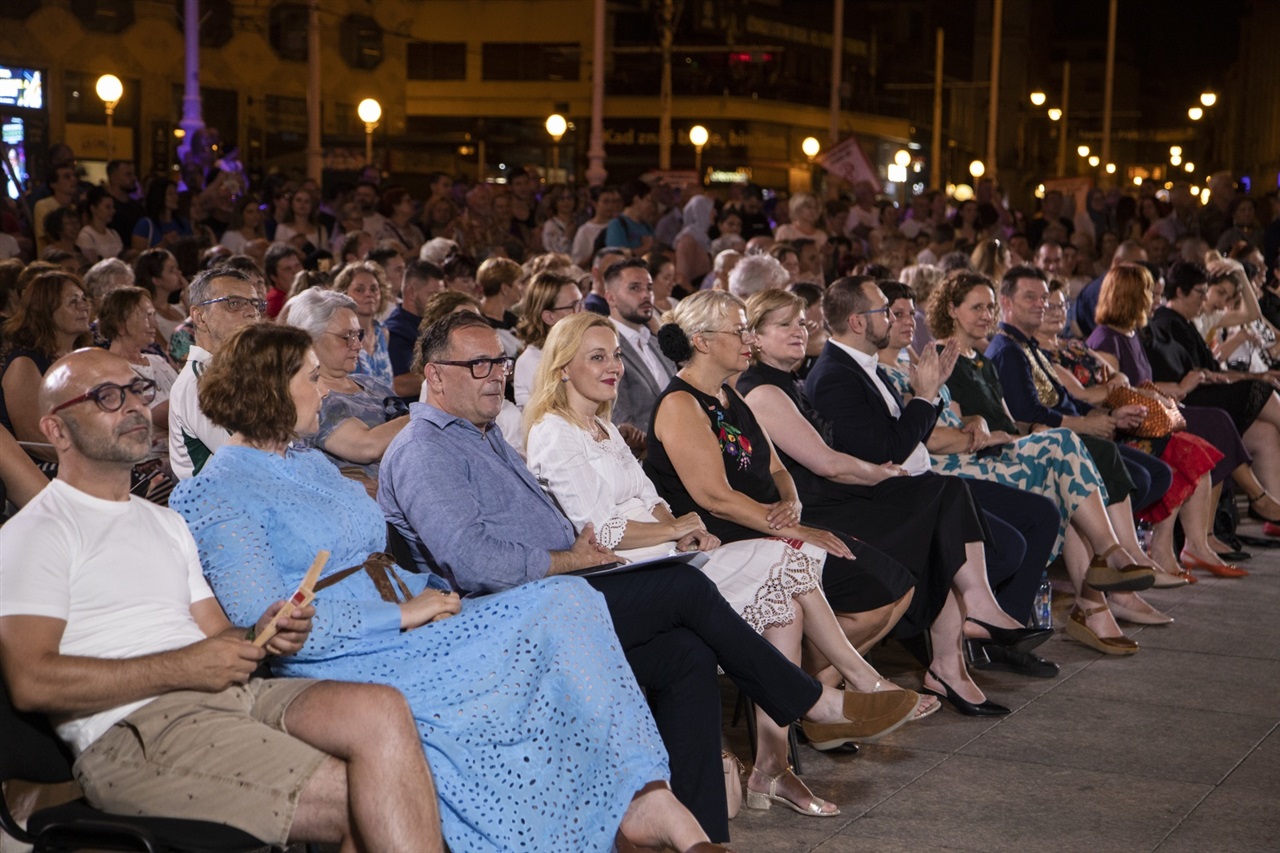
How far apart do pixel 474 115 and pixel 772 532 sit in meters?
48.7

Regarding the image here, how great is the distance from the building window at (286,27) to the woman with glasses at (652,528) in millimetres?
29262

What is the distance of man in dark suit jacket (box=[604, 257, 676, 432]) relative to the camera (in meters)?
7.25

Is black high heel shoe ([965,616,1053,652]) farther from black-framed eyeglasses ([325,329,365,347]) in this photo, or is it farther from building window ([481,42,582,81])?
building window ([481,42,582,81])

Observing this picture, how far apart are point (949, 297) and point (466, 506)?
371cm

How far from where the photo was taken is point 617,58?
51.0 meters

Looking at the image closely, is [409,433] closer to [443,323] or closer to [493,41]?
[443,323]

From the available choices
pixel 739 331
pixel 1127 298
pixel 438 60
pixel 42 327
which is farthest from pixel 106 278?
pixel 438 60

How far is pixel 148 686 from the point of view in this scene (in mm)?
3176

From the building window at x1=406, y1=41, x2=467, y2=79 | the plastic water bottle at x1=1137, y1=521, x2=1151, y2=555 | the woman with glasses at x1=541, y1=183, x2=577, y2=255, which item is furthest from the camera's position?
the building window at x1=406, y1=41, x2=467, y2=79

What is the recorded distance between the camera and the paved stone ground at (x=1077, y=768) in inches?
174

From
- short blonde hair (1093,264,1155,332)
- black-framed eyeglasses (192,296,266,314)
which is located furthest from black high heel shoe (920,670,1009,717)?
short blonde hair (1093,264,1155,332)

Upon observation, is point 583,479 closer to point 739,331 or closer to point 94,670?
point 739,331

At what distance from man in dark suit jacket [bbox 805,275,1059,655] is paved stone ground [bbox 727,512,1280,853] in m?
0.46

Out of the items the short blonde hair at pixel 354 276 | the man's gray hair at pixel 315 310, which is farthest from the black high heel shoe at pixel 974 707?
the short blonde hair at pixel 354 276
